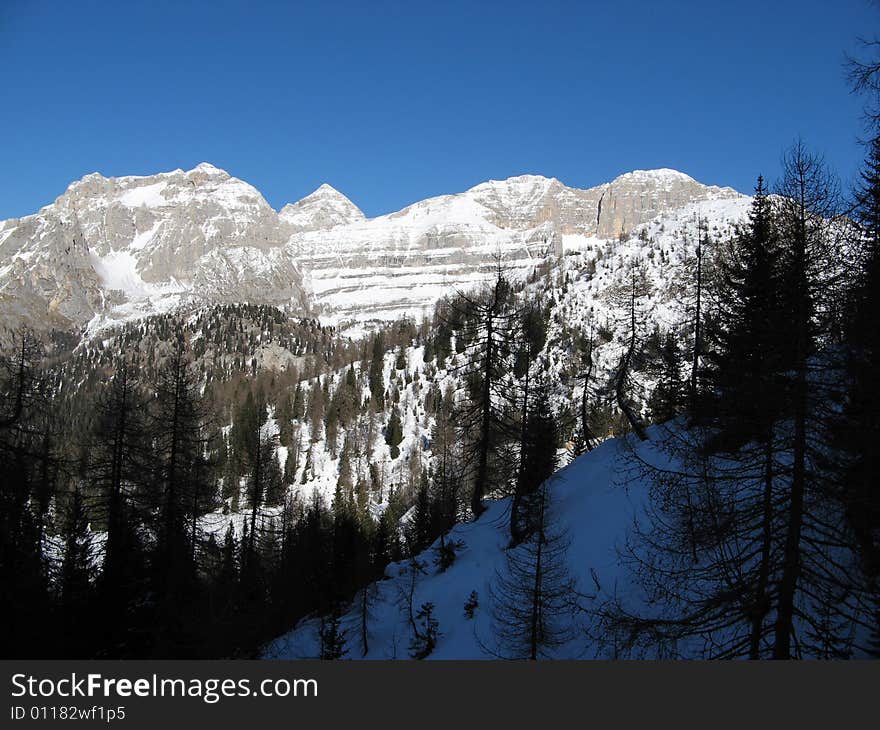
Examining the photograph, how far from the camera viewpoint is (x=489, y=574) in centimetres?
2031

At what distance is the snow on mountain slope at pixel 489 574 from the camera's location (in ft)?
54.3

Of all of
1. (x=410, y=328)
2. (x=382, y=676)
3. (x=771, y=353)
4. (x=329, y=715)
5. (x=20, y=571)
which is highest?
(x=410, y=328)

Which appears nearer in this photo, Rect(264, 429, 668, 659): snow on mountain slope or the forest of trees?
the forest of trees

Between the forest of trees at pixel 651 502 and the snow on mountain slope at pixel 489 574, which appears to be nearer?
the forest of trees at pixel 651 502

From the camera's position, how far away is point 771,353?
27.9 ft

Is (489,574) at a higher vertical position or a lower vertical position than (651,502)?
lower

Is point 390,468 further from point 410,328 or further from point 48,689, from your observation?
point 48,689

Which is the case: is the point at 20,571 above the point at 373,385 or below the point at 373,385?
below

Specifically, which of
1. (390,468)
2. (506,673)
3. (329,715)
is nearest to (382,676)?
(329,715)

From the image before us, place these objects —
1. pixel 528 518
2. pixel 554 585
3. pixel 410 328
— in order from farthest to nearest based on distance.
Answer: pixel 410 328 → pixel 528 518 → pixel 554 585

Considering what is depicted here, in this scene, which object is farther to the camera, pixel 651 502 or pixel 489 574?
pixel 489 574

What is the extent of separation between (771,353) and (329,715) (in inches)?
312

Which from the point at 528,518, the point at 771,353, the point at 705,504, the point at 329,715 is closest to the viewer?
the point at 329,715

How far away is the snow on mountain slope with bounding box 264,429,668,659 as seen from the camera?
54.3 feet
